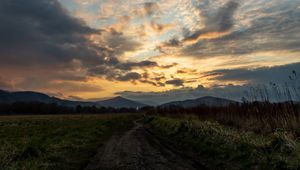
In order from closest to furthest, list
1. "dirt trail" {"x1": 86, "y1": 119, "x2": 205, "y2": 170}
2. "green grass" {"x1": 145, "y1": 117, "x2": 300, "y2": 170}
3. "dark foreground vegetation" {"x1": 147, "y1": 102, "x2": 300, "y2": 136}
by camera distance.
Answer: "green grass" {"x1": 145, "y1": 117, "x2": 300, "y2": 170}, "dirt trail" {"x1": 86, "y1": 119, "x2": 205, "y2": 170}, "dark foreground vegetation" {"x1": 147, "y1": 102, "x2": 300, "y2": 136}

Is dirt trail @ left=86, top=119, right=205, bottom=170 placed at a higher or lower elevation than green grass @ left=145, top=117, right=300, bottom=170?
lower

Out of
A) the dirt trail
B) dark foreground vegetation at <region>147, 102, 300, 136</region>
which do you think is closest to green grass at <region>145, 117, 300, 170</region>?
dark foreground vegetation at <region>147, 102, 300, 136</region>

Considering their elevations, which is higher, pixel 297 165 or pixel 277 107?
pixel 277 107

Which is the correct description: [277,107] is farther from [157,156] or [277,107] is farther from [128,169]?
[128,169]

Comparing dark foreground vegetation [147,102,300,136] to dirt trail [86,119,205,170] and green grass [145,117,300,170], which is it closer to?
green grass [145,117,300,170]

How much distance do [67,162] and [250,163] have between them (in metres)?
7.84

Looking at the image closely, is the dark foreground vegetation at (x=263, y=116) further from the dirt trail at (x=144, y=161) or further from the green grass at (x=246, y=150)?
the dirt trail at (x=144, y=161)

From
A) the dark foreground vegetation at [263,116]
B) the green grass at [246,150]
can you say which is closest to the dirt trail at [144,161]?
the green grass at [246,150]

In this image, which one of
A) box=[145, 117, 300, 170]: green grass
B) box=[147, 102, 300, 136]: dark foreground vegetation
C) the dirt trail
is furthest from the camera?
box=[147, 102, 300, 136]: dark foreground vegetation

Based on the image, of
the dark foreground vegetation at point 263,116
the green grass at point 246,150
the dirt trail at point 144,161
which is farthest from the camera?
the dark foreground vegetation at point 263,116

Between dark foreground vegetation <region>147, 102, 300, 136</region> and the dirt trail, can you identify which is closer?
the dirt trail

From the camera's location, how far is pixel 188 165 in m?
12.0

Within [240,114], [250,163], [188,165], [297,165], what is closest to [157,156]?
[188,165]

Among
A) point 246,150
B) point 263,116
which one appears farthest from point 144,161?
point 263,116
